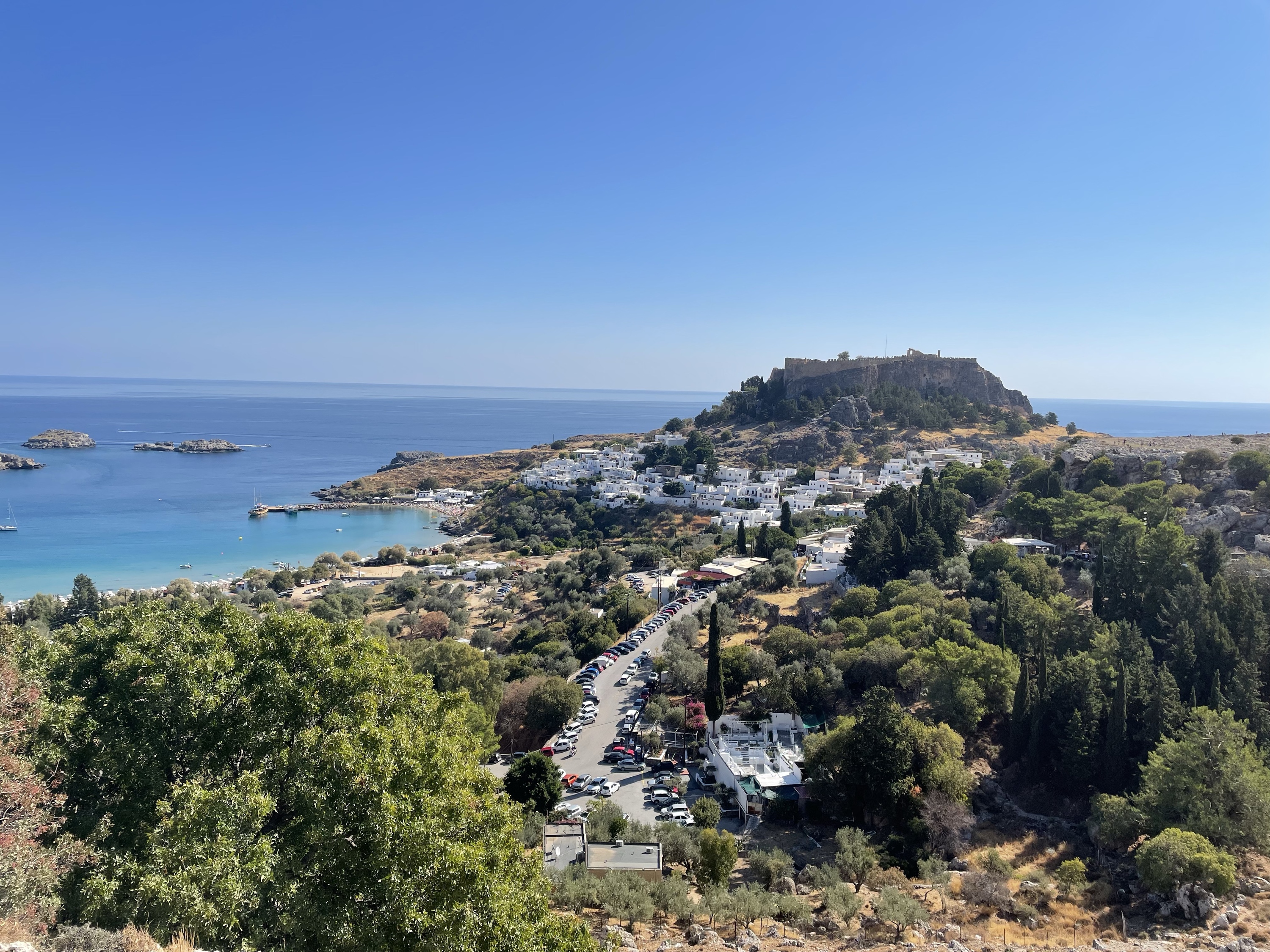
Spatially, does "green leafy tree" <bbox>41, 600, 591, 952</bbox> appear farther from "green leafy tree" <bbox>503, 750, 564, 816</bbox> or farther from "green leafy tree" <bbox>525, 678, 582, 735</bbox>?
"green leafy tree" <bbox>525, 678, 582, 735</bbox>

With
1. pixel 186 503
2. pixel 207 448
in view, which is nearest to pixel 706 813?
pixel 186 503

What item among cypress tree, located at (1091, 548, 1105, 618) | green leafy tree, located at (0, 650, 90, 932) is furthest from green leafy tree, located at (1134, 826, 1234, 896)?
green leafy tree, located at (0, 650, 90, 932)

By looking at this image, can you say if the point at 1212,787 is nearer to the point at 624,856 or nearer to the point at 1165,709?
the point at 1165,709

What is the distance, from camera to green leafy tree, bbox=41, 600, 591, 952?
6719 millimetres

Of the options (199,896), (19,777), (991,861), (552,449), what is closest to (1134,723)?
(991,861)

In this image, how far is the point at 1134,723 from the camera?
17234 millimetres

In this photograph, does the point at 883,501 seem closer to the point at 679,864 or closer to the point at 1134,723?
the point at 1134,723

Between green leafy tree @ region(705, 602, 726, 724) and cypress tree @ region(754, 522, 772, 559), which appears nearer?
green leafy tree @ region(705, 602, 726, 724)

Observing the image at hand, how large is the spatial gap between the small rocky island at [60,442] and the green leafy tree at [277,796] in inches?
5311

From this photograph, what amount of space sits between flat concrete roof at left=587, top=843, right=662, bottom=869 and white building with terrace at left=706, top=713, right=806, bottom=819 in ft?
12.9

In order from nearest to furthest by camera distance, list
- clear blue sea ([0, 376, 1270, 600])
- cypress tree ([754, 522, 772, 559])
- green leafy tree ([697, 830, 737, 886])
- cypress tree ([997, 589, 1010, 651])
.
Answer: green leafy tree ([697, 830, 737, 886]), cypress tree ([997, 589, 1010, 651]), cypress tree ([754, 522, 772, 559]), clear blue sea ([0, 376, 1270, 600])

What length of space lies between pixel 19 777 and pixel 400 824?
162 inches

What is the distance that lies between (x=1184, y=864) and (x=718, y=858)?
7746mm

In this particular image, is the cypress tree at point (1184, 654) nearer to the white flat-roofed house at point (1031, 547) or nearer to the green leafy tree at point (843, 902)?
the white flat-roofed house at point (1031, 547)
